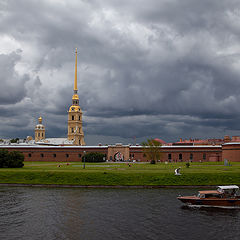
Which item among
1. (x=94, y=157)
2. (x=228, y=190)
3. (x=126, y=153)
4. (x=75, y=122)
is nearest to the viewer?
(x=228, y=190)

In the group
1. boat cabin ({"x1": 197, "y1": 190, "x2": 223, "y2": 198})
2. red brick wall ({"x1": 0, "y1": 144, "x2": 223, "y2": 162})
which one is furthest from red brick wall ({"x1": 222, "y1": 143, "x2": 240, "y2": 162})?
boat cabin ({"x1": 197, "y1": 190, "x2": 223, "y2": 198})

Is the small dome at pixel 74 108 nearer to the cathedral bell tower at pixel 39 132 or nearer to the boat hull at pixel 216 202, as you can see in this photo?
the cathedral bell tower at pixel 39 132

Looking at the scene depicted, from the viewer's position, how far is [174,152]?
321ft

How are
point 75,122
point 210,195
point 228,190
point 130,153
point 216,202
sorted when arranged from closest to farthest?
point 216,202, point 210,195, point 228,190, point 130,153, point 75,122

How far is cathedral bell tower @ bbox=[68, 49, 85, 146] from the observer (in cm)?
15525

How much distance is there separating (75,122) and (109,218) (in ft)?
429

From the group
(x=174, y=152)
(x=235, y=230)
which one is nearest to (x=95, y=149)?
(x=174, y=152)

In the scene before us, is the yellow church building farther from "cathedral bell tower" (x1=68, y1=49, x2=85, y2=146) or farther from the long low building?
the long low building

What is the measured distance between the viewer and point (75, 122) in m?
156

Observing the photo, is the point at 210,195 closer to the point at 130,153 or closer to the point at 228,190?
the point at 228,190

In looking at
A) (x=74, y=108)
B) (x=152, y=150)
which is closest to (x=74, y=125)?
(x=74, y=108)

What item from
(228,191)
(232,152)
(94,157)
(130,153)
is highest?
(232,152)

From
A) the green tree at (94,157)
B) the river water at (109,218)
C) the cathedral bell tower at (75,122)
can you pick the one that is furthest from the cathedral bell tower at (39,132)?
the river water at (109,218)

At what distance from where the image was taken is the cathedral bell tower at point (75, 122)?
6112 inches
